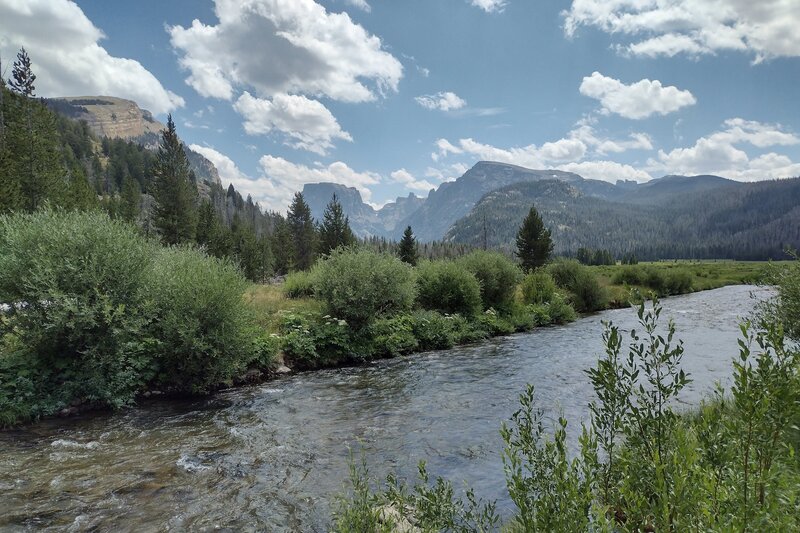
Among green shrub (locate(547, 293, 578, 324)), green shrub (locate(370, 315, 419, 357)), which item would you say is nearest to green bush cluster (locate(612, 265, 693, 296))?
green shrub (locate(547, 293, 578, 324))

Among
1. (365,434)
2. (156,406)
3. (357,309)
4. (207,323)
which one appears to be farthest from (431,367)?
(156,406)

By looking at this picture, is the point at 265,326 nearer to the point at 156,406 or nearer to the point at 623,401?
the point at 156,406

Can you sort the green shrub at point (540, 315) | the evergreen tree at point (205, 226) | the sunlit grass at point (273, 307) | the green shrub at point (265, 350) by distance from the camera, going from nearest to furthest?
the green shrub at point (265, 350) < the sunlit grass at point (273, 307) < the green shrub at point (540, 315) < the evergreen tree at point (205, 226)

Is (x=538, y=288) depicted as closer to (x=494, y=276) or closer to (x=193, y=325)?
(x=494, y=276)

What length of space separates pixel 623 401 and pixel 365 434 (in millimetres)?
9132

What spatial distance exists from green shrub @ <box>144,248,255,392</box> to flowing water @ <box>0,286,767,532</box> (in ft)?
3.74

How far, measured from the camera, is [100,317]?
12.8 metres

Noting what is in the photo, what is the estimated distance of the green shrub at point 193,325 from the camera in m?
14.5

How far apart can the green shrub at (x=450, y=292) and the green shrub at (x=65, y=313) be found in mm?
19525

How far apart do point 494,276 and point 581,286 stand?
13.0 m

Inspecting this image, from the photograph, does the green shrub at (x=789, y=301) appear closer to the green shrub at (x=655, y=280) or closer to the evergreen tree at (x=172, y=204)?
the green shrub at (x=655, y=280)

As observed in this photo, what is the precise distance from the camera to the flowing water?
7762mm

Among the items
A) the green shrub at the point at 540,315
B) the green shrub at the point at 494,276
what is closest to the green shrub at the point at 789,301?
the green shrub at the point at 540,315

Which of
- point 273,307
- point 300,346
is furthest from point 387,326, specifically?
point 273,307
